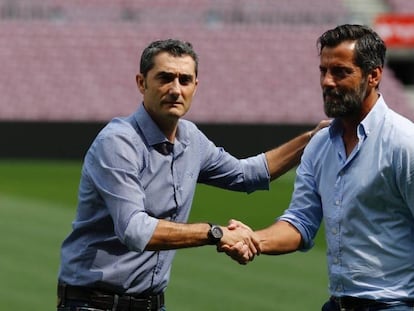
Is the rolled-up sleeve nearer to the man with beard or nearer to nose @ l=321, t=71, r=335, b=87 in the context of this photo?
the man with beard

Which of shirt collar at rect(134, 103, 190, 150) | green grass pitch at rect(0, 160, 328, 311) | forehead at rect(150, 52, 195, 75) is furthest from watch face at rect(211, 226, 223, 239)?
green grass pitch at rect(0, 160, 328, 311)

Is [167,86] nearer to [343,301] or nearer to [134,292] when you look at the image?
[134,292]

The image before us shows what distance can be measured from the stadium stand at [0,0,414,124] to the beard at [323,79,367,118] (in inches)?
1164

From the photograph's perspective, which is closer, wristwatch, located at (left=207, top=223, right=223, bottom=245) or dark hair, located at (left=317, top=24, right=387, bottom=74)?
dark hair, located at (left=317, top=24, right=387, bottom=74)

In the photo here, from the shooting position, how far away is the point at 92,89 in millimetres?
36719

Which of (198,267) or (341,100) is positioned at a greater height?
(341,100)

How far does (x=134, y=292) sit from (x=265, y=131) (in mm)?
28937

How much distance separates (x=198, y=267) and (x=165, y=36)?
23.9m

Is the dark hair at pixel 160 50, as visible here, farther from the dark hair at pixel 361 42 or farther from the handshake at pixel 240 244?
the dark hair at pixel 361 42

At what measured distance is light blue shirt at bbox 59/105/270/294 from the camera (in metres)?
6.20

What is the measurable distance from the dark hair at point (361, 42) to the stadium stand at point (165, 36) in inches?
1163

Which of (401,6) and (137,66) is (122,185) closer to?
(137,66)

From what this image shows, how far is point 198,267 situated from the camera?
14750 mm

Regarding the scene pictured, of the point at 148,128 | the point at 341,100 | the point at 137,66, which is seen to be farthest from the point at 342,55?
the point at 137,66
